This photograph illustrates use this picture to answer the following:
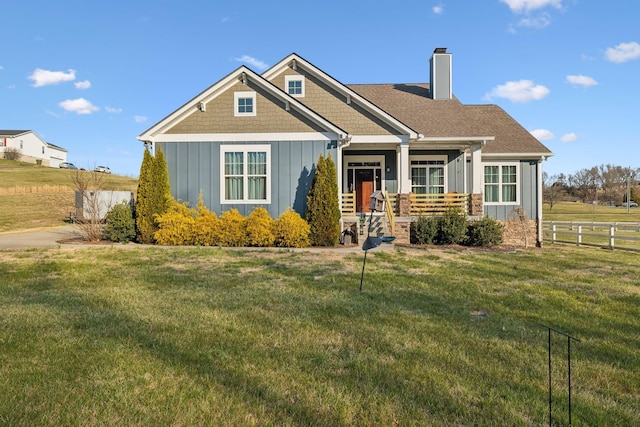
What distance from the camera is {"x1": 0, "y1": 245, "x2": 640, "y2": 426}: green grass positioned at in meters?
2.73

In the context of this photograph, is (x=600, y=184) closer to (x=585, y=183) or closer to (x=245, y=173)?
(x=585, y=183)

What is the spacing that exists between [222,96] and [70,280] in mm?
8617

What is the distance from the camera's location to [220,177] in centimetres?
1367

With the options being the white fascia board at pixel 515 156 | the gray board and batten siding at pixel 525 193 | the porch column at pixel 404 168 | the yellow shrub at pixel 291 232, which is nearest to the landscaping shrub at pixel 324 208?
the yellow shrub at pixel 291 232

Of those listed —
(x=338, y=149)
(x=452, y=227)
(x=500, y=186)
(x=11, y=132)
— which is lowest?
(x=452, y=227)

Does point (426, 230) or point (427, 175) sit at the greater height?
point (427, 175)

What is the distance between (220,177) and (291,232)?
11.7 ft

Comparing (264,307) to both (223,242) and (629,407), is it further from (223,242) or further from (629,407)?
(223,242)

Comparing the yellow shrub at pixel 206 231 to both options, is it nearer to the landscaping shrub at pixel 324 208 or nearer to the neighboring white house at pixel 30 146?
the landscaping shrub at pixel 324 208

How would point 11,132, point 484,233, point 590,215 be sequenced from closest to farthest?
point 484,233
point 590,215
point 11,132

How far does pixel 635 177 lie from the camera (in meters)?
76.5

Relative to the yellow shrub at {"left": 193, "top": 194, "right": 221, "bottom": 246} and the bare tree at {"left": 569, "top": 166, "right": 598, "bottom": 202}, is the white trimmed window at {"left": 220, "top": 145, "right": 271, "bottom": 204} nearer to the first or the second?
the yellow shrub at {"left": 193, "top": 194, "right": 221, "bottom": 246}

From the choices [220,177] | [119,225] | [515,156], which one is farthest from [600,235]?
[119,225]

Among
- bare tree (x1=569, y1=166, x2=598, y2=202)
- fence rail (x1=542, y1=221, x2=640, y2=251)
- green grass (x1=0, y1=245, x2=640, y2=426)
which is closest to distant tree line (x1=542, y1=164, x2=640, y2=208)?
bare tree (x1=569, y1=166, x2=598, y2=202)
